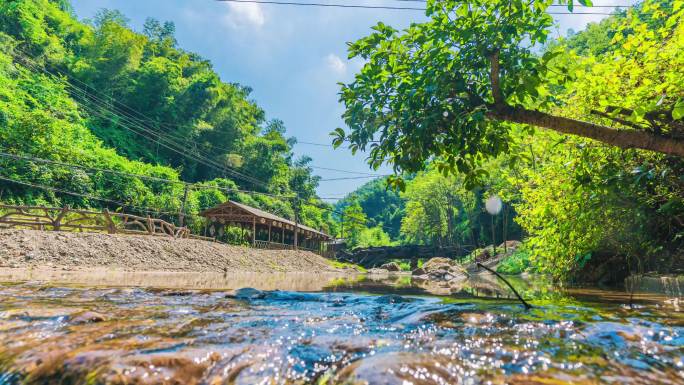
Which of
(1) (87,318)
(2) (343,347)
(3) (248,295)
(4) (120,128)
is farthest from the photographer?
(4) (120,128)

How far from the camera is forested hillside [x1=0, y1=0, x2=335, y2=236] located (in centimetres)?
2342

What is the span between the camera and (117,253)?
14531 millimetres

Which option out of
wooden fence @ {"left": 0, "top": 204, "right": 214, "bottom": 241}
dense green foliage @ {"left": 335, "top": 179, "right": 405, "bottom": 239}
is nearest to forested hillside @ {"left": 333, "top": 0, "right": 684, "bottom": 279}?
wooden fence @ {"left": 0, "top": 204, "right": 214, "bottom": 241}

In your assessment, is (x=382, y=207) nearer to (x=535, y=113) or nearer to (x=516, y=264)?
(x=516, y=264)

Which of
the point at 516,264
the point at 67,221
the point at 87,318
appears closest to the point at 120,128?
the point at 67,221

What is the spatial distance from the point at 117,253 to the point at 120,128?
3241cm

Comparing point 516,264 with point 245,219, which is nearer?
point 516,264

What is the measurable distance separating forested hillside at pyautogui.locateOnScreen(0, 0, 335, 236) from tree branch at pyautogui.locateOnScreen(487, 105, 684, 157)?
18695 mm

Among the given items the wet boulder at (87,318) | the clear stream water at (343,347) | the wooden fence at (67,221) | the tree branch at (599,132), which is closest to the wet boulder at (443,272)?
the wooden fence at (67,221)

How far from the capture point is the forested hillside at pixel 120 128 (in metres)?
23.4

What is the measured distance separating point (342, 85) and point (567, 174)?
5172 mm

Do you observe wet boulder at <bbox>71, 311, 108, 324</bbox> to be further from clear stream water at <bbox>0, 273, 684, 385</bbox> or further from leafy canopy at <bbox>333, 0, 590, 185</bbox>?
leafy canopy at <bbox>333, 0, 590, 185</bbox>

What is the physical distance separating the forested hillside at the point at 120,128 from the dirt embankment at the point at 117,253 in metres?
4.10

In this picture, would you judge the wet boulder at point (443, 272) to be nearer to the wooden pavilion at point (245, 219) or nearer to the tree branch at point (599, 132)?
the wooden pavilion at point (245, 219)
